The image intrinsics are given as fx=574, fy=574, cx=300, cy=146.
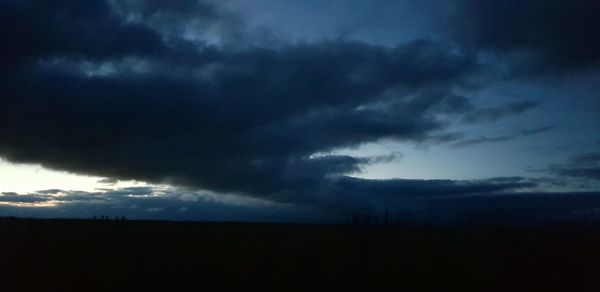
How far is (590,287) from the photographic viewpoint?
966 inches

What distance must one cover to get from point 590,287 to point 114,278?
2067 cm

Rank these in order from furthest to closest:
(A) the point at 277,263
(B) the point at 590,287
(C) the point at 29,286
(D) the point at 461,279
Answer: (A) the point at 277,263 → (D) the point at 461,279 → (B) the point at 590,287 → (C) the point at 29,286

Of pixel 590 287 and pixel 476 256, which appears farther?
pixel 476 256

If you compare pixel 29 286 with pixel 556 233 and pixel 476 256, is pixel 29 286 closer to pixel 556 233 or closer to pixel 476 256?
pixel 476 256

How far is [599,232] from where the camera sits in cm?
5506

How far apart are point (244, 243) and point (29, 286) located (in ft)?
69.7

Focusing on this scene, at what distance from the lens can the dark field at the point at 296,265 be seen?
80.6ft

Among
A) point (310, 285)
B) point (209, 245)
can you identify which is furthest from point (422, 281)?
point (209, 245)

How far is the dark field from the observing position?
80.6 ft

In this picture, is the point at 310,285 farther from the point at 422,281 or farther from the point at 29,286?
the point at 29,286

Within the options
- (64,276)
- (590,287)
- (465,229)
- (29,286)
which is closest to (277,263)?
(64,276)

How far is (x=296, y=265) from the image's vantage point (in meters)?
30.4

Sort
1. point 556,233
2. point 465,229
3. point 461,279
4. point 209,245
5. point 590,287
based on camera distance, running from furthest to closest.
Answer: point 465,229 → point 556,233 → point 209,245 → point 461,279 → point 590,287

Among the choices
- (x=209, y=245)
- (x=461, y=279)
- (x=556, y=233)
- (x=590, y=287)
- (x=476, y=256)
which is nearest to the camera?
(x=590, y=287)
